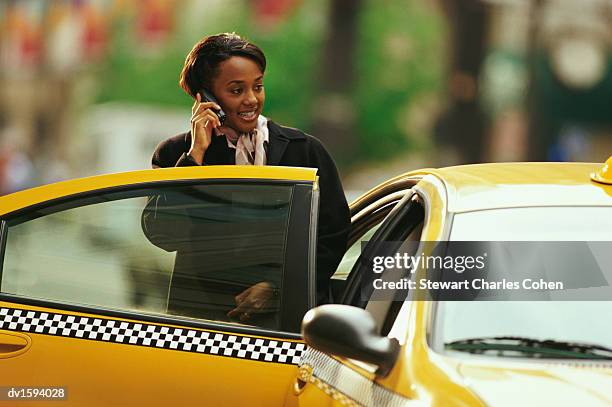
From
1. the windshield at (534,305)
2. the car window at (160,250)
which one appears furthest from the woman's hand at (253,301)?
the windshield at (534,305)

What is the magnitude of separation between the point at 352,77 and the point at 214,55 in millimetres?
20256

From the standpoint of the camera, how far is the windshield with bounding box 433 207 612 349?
2.94 meters

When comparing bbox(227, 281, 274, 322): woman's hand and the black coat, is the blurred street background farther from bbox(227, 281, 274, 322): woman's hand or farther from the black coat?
bbox(227, 281, 274, 322): woman's hand

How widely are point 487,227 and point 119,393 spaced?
1144 millimetres

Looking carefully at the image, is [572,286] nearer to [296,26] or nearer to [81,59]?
[296,26]

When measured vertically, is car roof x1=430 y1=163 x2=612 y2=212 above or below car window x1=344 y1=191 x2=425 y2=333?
above

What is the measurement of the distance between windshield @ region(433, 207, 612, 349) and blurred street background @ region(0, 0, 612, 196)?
2073cm

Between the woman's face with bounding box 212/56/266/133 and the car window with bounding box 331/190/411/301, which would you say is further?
the woman's face with bounding box 212/56/266/133

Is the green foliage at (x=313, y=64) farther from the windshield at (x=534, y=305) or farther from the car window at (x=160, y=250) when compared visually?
the windshield at (x=534, y=305)

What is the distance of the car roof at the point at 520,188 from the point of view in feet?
10.8

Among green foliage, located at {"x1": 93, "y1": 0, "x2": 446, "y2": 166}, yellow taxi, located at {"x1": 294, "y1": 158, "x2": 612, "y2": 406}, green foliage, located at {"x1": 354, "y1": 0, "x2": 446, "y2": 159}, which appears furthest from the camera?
green foliage, located at {"x1": 354, "y1": 0, "x2": 446, "y2": 159}

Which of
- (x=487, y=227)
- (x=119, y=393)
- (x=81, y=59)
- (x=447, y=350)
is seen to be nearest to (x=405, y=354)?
(x=447, y=350)

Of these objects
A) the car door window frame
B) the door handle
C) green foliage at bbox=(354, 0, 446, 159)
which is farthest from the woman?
green foliage at bbox=(354, 0, 446, 159)

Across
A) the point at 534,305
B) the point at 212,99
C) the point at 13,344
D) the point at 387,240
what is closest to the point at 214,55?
the point at 212,99
